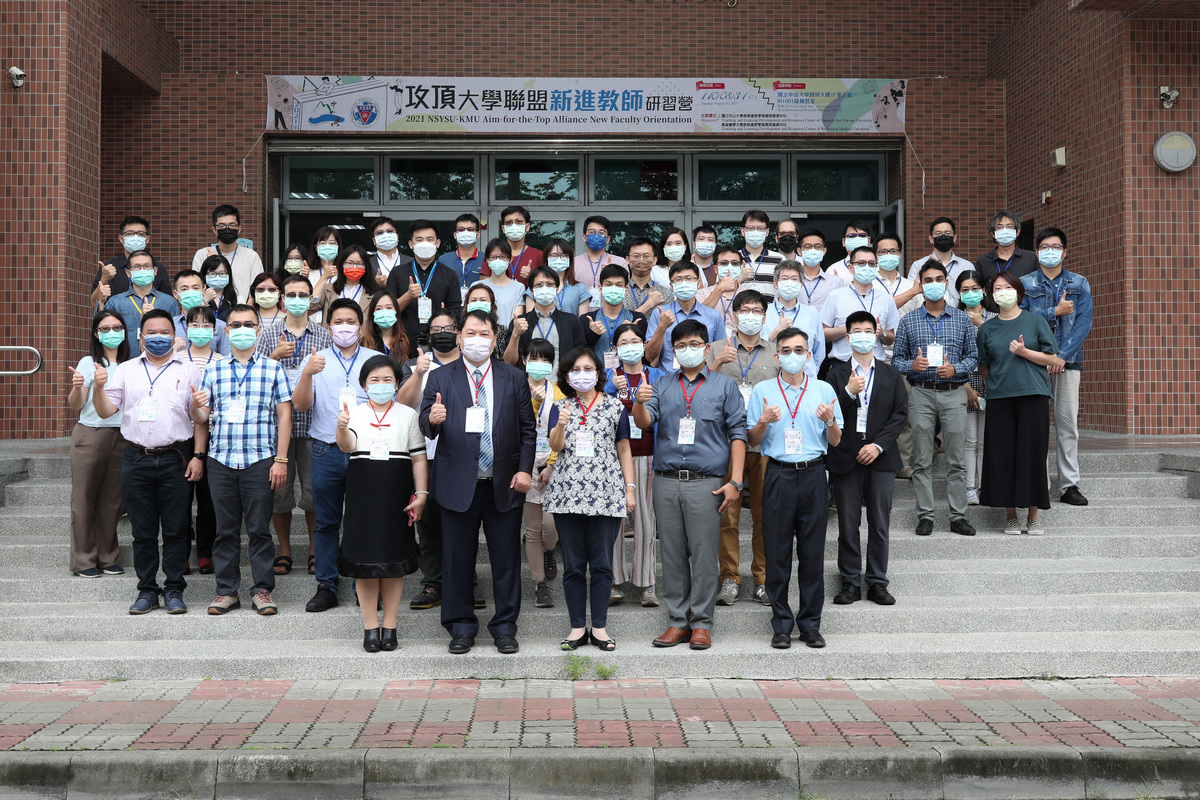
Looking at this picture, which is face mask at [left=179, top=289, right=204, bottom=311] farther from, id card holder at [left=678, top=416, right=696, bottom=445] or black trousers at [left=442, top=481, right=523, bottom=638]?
id card holder at [left=678, top=416, right=696, bottom=445]

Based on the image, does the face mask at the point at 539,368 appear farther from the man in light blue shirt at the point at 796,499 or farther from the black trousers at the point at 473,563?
the man in light blue shirt at the point at 796,499

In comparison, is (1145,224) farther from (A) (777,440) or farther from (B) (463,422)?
(B) (463,422)

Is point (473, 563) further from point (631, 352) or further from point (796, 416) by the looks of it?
point (796, 416)

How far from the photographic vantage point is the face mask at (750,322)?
7.03 m

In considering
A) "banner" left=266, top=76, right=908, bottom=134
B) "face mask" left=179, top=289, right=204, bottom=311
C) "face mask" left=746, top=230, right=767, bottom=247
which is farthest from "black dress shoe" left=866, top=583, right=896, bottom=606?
"banner" left=266, top=76, right=908, bottom=134

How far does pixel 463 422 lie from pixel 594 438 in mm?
812

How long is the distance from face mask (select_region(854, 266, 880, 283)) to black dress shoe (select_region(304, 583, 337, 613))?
4.72 meters

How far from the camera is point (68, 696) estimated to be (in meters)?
5.75

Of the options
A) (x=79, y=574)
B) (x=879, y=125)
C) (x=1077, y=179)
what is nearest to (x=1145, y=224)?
(x=1077, y=179)

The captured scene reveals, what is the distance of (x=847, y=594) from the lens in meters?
6.87

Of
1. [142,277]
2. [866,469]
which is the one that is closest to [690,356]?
[866,469]

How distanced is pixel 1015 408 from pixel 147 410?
6.32m

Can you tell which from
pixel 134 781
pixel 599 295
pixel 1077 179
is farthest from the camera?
pixel 1077 179

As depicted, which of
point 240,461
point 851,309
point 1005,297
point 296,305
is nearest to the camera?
point 240,461
